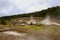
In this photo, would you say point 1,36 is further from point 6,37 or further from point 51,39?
point 51,39

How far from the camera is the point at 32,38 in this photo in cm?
2108

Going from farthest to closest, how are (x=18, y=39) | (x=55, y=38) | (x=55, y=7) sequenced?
(x=55, y=7), (x=55, y=38), (x=18, y=39)

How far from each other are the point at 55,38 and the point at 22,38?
3.61 metres

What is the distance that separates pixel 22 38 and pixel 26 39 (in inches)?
18.5

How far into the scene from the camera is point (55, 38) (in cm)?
2159

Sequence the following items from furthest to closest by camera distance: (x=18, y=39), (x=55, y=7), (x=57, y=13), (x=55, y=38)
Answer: (x=55, y=7) → (x=57, y=13) → (x=55, y=38) → (x=18, y=39)

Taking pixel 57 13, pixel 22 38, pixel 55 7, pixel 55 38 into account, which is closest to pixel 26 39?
pixel 22 38

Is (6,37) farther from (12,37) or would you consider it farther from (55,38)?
(55,38)

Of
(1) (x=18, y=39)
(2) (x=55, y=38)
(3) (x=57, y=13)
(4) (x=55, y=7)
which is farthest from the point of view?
(4) (x=55, y=7)

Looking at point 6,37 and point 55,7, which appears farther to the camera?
point 55,7

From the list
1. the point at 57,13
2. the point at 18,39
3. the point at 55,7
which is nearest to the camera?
the point at 18,39

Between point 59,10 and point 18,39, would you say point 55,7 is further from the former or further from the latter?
point 18,39

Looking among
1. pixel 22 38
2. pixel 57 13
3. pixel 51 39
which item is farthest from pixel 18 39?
pixel 57 13

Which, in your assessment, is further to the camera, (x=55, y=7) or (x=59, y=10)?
(x=55, y=7)
